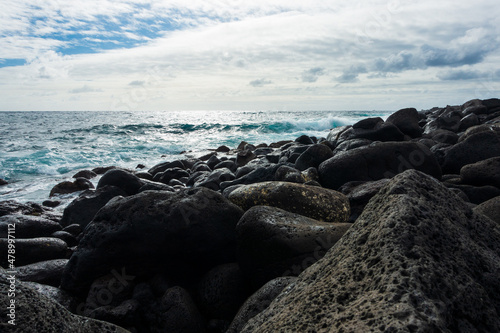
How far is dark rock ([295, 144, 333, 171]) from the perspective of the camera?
27.1 feet

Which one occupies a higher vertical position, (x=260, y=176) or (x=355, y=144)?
(x=355, y=144)

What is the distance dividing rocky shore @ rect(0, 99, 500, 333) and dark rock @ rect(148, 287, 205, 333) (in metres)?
0.01

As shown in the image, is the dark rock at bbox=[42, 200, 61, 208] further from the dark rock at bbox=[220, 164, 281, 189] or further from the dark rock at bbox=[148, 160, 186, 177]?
the dark rock at bbox=[220, 164, 281, 189]

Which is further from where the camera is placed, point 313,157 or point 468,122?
point 468,122

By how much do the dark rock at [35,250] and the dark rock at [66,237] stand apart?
79cm

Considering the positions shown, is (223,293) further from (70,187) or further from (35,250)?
(70,187)

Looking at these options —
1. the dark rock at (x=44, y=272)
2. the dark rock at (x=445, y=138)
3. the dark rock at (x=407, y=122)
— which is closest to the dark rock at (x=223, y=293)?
the dark rock at (x=44, y=272)

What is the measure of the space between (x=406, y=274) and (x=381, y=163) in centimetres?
554

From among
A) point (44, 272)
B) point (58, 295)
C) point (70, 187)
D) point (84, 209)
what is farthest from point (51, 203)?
point (58, 295)

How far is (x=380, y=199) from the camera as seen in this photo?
203 centimetres

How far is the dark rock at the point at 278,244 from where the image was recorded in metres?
3.45

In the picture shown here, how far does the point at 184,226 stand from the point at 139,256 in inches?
22.7

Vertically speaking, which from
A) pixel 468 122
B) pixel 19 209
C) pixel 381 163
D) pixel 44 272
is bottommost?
pixel 19 209

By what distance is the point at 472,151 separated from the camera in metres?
7.00
